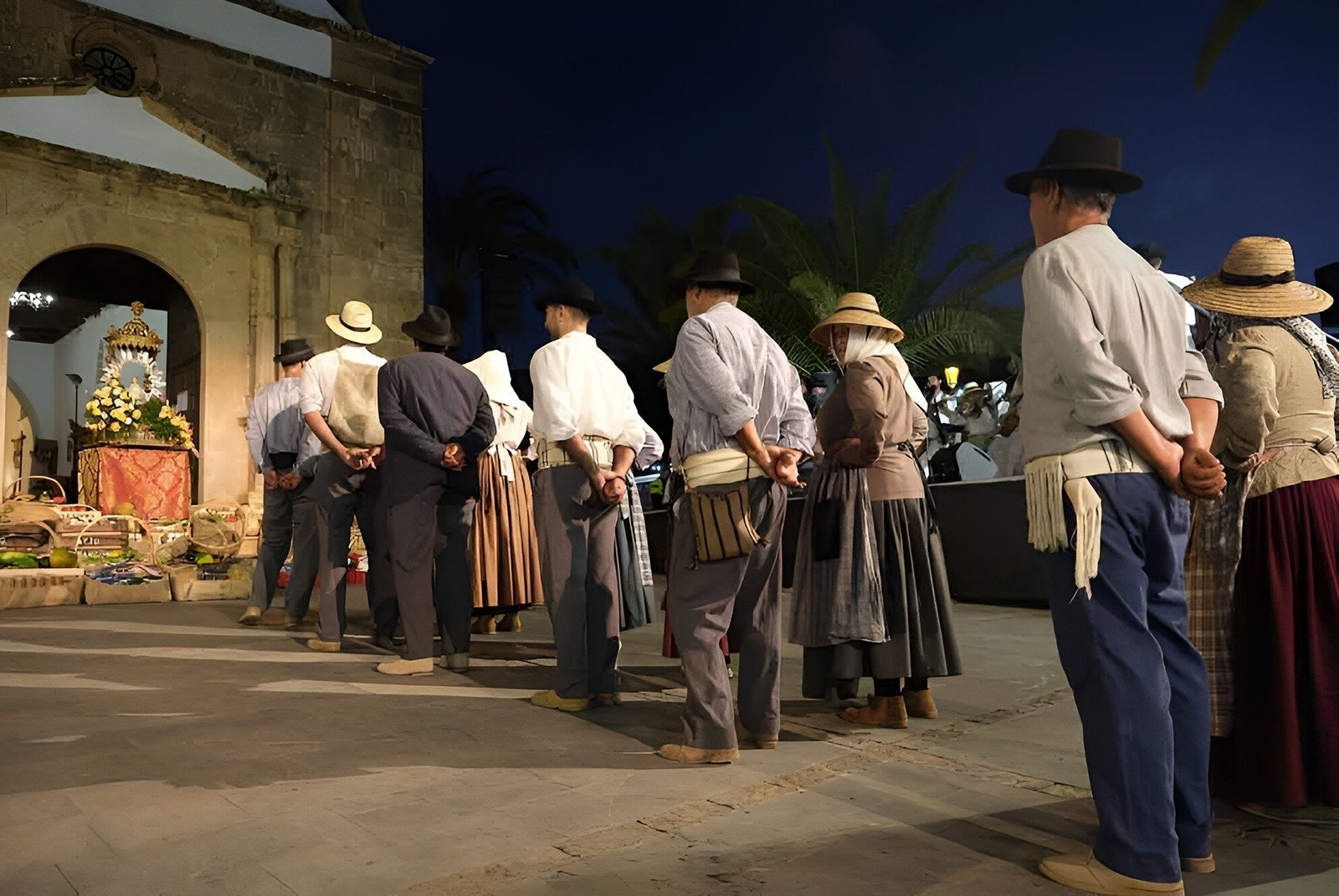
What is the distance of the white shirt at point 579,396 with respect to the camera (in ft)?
13.4

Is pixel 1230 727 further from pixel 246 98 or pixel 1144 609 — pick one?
pixel 246 98

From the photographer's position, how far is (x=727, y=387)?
3.28 metres

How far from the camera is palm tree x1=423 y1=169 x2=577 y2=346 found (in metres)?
24.2

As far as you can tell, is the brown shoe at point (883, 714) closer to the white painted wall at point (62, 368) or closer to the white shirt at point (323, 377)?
the white shirt at point (323, 377)

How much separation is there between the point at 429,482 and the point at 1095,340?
3282 millimetres

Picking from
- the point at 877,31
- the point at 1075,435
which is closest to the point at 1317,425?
the point at 1075,435

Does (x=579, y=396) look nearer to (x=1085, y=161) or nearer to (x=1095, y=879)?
(x=1085, y=161)

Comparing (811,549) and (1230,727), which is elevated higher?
(811,549)

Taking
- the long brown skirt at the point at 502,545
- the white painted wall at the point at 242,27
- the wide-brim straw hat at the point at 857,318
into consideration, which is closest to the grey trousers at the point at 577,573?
the wide-brim straw hat at the point at 857,318

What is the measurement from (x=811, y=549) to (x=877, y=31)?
124 ft

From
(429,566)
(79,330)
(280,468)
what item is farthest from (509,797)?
(79,330)

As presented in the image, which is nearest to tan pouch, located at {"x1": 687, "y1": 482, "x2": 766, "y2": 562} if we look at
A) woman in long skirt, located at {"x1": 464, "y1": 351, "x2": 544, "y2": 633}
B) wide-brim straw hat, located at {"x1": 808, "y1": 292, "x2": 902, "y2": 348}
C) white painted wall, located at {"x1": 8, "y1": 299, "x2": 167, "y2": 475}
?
wide-brim straw hat, located at {"x1": 808, "y1": 292, "x2": 902, "y2": 348}

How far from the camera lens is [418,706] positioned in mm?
4070

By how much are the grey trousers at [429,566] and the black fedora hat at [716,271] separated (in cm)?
185
